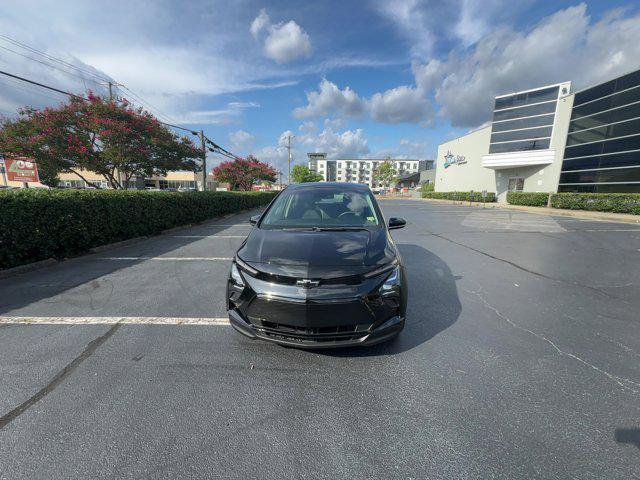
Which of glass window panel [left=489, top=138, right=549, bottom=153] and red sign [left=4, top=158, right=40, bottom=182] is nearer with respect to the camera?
red sign [left=4, top=158, right=40, bottom=182]

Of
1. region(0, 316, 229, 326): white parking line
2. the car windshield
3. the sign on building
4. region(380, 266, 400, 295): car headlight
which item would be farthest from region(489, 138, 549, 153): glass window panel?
region(0, 316, 229, 326): white parking line

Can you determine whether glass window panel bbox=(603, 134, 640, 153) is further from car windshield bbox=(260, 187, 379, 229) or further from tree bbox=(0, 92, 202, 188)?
tree bbox=(0, 92, 202, 188)

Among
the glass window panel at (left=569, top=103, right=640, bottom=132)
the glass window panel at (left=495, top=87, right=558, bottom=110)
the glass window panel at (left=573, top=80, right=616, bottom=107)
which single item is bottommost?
the glass window panel at (left=569, top=103, right=640, bottom=132)

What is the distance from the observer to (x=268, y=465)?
1.59 metres

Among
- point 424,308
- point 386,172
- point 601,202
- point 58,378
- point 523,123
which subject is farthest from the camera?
point 386,172

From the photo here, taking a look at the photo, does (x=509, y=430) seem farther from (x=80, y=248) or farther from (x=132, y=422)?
Result: (x=80, y=248)

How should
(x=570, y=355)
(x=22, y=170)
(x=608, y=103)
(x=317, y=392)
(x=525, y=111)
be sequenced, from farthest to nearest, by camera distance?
(x=525, y=111) → (x=608, y=103) → (x=22, y=170) → (x=570, y=355) → (x=317, y=392)

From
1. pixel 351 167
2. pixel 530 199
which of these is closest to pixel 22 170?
pixel 530 199

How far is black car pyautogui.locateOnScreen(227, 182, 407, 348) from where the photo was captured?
7.23ft

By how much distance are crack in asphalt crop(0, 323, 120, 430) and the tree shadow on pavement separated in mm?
2179

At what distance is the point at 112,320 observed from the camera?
327 cm

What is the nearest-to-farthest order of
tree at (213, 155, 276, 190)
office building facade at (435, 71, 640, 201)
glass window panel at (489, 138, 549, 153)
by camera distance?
office building facade at (435, 71, 640, 201)
glass window panel at (489, 138, 549, 153)
tree at (213, 155, 276, 190)

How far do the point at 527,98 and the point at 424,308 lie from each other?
32529 mm

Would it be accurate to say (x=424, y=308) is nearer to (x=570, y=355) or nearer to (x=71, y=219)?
(x=570, y=355)
